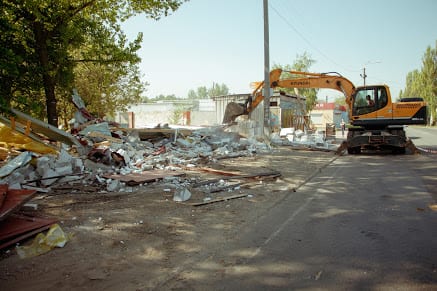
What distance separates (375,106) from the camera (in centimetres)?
1324

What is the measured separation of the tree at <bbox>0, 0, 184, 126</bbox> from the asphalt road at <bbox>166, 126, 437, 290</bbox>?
10.3 metres

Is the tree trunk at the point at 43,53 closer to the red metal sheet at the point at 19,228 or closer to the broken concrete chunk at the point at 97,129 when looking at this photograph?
the broken concrete chunk at the point at 97,129

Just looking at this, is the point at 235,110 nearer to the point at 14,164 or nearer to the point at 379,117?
the point at 379,117

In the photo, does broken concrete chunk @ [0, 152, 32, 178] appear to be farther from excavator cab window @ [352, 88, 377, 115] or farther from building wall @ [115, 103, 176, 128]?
building wall @ [115, 103, 176, 128]

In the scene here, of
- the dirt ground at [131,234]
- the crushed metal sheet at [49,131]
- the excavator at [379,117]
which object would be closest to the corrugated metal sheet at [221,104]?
the excavator at [379,117]

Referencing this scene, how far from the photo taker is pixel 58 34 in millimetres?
12844

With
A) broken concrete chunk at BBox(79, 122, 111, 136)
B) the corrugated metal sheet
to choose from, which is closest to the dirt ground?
broken concrete chunk at BBox(79, 122, 111, 136)

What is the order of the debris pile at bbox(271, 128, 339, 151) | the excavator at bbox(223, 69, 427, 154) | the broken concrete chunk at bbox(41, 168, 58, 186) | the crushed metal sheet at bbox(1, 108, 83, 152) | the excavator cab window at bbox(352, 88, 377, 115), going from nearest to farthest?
the broken concrete chunk at bbox(41, 168, 58, 186) < the crushed metal sheet at bbox(1, 108, 83, 152) < the excavator at bbox(223, 69, 427, 154) < the excavator cab window at bbox(352, 88, 377, 115) < the debris pile at bbox(271, 128, 339, 151)

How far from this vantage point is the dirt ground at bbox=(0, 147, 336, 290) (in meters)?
3.24

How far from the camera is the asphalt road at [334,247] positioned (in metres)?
3.10

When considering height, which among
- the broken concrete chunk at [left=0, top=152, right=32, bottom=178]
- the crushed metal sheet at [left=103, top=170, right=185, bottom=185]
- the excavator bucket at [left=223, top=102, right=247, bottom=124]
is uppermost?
the excavator bucket at [left=223, top=102, right=247, bottom=124]

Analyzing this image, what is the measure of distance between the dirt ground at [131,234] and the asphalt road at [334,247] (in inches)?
12.4

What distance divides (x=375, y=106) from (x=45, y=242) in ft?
43.3

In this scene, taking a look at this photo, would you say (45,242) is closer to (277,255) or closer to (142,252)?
(142,252)
